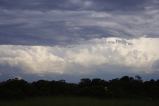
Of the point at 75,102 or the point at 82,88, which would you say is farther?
the point at 82,88

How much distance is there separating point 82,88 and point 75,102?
6895 millimetres

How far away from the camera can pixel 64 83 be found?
145 ft

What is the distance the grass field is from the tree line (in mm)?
1677

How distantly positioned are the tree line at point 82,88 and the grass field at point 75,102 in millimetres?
1677

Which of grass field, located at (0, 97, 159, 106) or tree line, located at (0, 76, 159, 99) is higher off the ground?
tree line, located at (0, 76, 159, 99)

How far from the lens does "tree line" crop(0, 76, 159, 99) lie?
39.9 meters

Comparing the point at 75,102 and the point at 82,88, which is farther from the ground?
the point at 82,88

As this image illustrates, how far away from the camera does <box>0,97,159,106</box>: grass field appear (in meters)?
35.4

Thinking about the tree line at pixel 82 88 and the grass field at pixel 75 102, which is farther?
the tree line at pixel 82 88

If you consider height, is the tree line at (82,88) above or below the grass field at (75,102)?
above

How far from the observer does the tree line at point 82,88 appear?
39.9 m

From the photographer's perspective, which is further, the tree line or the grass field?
the tree line

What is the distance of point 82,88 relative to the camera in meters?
43.0

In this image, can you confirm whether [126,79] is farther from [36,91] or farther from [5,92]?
[5,92]
